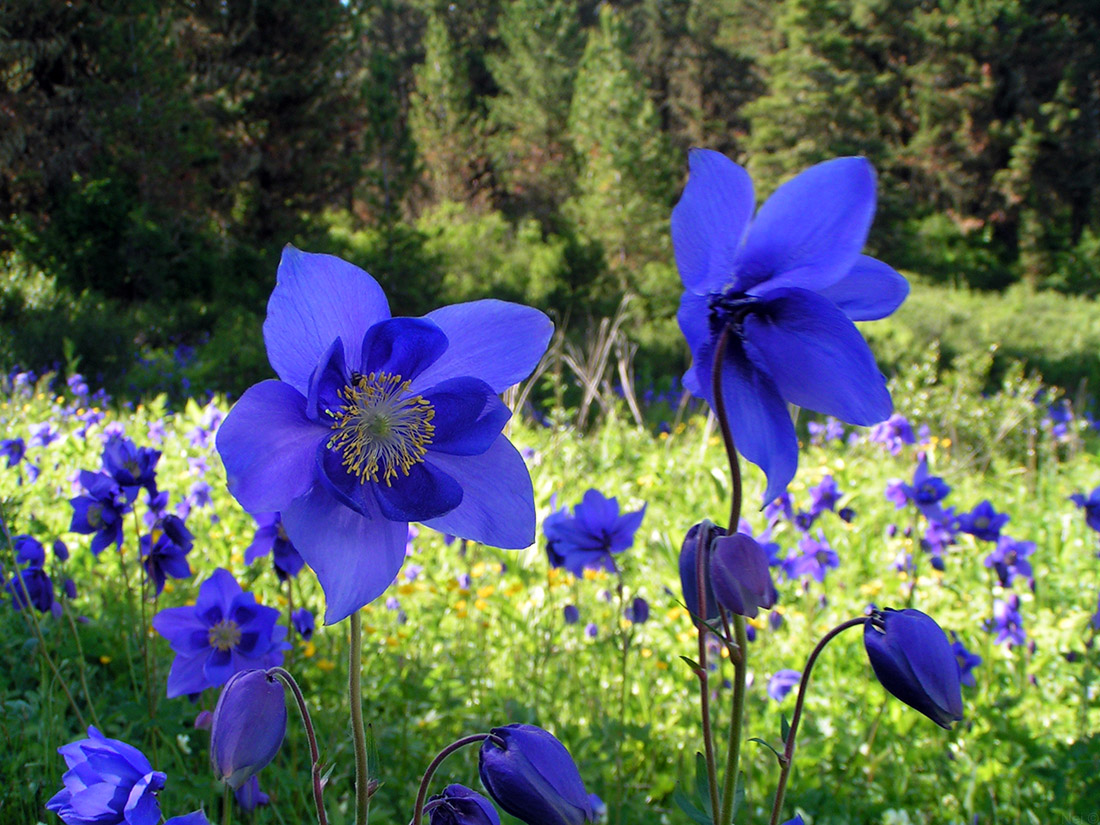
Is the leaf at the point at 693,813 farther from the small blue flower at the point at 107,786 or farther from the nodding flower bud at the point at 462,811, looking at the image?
the small blue flower at the point at 107,786

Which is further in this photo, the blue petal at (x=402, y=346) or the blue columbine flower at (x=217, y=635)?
the blue columbine flower at (x=217, y=635)

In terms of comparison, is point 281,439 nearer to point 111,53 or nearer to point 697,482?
point 697,482

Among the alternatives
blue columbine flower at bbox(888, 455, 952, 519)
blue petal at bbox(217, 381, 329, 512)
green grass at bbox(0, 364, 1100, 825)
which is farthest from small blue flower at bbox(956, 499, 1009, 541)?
blue petal at bbox(217, 381, 329, 512)

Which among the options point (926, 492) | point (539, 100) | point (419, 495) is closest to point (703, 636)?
point (419, 495)

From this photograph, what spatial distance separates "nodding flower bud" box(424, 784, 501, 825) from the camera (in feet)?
2.11

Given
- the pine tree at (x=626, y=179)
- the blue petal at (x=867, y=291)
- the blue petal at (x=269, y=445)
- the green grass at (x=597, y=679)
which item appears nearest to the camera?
the blue petal at (x=269, y=445)

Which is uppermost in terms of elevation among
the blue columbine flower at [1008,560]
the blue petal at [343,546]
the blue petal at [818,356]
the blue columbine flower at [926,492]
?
the blue petal at [818,356]

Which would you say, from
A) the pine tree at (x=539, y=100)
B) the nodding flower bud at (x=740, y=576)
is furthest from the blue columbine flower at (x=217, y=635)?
the pine tree at (x=539, y=100)

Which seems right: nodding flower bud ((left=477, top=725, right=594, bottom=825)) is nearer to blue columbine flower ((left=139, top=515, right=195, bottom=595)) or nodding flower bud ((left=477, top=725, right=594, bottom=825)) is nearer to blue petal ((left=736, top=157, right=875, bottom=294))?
blue petal ((left=736, top=157, right=875, bottom=294))

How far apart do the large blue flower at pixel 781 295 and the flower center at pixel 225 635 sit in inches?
36.6

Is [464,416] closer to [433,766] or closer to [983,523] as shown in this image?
[433,766]

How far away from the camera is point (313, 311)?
2.21 ft

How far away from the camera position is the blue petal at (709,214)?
2.11 ft

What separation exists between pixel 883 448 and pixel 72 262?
35.6ft
